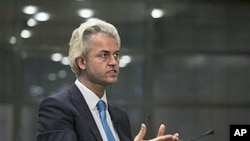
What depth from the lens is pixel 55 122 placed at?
1639 millimetres

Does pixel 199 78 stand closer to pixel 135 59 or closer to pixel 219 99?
pixel 219 99

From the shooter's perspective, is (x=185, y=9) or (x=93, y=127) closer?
(x=93, y=127)

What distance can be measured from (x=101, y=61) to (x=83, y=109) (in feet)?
0.60

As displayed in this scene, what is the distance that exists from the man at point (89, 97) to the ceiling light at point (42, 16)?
428 cm

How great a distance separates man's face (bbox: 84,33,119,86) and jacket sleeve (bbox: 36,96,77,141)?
16 centimetres

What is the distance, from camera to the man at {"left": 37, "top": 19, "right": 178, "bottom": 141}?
1.66 m

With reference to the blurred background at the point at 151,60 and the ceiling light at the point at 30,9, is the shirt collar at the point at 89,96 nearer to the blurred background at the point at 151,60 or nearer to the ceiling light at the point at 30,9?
the blurred background at the point at 151,60

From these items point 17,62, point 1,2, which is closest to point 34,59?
point 17,62

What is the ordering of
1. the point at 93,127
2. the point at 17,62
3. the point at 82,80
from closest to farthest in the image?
the point at 93,127, the point at 82,80, the point at 17,62

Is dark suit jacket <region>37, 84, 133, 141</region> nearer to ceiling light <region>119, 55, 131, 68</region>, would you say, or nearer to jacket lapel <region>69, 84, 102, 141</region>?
jacket lapel <region>69, 84, 102, 141</region>

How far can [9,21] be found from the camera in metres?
6.00

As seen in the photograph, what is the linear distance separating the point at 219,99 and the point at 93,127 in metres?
4.62

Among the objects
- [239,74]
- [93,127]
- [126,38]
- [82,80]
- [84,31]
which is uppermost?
[126,38]

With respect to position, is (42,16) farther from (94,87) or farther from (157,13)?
(94,87)
